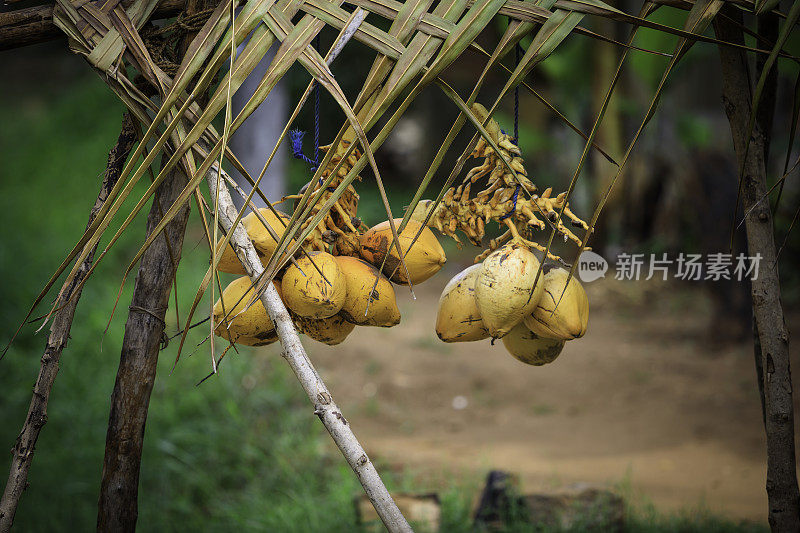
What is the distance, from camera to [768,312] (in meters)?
1.29

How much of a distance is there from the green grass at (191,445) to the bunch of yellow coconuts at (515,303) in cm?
152

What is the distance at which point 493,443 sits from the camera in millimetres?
3701

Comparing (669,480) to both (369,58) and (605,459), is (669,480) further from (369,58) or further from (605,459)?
(369,58)

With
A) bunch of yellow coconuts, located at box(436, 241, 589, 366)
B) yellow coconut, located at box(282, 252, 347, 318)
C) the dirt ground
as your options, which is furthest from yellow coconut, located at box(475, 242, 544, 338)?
the dirt ground

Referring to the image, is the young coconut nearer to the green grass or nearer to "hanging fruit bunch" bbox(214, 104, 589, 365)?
"hanging fruit bunch" bbox(214, 104, 589, 365)

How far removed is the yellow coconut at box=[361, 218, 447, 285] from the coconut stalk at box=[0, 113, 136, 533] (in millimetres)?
454

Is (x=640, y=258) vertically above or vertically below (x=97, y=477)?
above

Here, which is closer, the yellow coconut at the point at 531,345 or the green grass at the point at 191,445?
the yellow coconut at the point at 531,345

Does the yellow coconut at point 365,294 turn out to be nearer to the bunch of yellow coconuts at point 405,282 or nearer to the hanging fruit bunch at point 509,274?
the bunch of yellow coconuts at point 405,282

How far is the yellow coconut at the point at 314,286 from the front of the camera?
1.17 m

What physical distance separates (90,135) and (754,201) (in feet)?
29.6

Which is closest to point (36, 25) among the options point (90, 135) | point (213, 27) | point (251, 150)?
point (213, 27)

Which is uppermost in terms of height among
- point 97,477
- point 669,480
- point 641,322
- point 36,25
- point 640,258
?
point 640,258

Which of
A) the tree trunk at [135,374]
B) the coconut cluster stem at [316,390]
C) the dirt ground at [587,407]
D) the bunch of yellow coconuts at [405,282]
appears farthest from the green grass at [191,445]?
the coconut cluster stem at [316,390]
